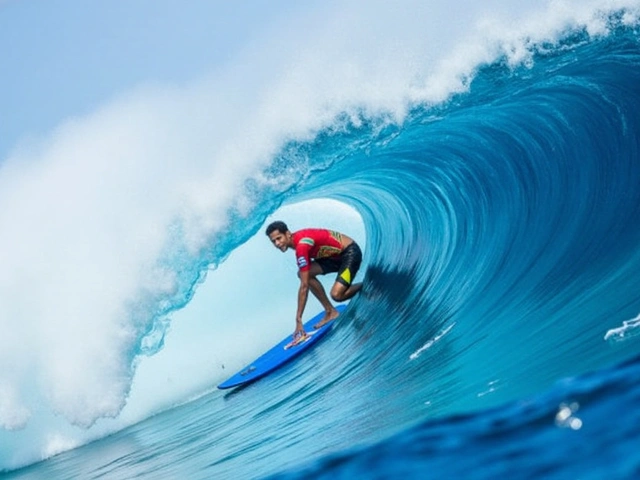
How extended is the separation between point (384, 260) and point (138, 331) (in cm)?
311

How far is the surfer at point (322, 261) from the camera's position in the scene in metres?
8.62

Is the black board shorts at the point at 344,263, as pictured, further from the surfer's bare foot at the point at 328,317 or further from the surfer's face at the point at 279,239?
the surfer's face at the point at 279,239

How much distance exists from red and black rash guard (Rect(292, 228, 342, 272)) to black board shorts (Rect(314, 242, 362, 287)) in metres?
0.07

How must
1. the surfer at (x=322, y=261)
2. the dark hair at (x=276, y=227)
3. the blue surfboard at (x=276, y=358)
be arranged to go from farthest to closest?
the blue surfboard at (x=276, y=358) → the surfer at (x=322, y=261) → the dark hair at (x=276, y=227)

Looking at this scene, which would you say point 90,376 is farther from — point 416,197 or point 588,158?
point 588,158

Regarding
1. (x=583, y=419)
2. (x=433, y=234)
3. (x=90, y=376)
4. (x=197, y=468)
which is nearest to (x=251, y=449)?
(x=197, y=468)

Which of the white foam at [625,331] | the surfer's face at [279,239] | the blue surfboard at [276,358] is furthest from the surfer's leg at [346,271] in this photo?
the white foam at [625,331]

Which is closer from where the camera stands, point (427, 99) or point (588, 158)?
point (588, 158)

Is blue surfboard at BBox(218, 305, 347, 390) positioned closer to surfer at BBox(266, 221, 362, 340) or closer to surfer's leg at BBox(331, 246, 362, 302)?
surfer at BBox(266, 221, 362, 340)

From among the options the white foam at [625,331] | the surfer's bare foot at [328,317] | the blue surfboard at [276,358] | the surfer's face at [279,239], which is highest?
the surfer's face at [279,239]

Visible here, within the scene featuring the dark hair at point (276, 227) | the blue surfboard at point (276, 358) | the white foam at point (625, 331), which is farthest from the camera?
the blue surfboard at point (276, 358)

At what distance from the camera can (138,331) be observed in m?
10.3

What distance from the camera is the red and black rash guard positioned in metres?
8.64

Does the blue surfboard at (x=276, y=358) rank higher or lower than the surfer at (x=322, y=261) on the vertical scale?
lower
